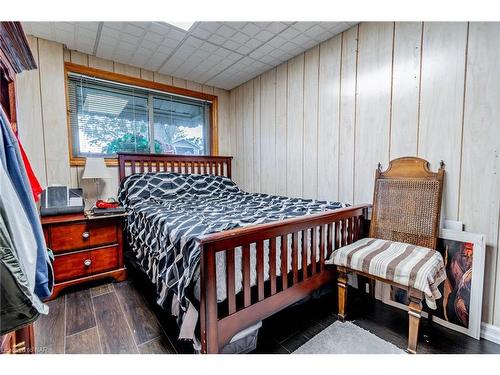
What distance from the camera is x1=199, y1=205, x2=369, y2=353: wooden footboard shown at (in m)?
1.08

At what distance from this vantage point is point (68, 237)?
1.96 metres

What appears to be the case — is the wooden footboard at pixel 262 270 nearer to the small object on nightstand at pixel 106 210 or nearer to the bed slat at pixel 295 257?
the bed slat at pixel 295 257

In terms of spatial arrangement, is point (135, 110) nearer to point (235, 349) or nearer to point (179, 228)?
point (179, 228)

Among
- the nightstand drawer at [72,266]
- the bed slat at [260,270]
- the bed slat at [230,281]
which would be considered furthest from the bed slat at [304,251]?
the nightstand drawer at [72,266]

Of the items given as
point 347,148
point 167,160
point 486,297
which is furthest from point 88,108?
point 486,297

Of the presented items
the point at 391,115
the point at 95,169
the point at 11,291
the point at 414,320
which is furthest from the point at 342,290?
the point at 95,169

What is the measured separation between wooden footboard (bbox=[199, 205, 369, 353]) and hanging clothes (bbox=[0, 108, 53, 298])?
53 cm

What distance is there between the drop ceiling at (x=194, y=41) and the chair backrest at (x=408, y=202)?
1.35 meters

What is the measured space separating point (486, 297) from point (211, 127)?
3272mm

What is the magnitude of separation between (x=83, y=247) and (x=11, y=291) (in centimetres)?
170

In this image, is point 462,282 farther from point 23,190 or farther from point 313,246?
point 23,190

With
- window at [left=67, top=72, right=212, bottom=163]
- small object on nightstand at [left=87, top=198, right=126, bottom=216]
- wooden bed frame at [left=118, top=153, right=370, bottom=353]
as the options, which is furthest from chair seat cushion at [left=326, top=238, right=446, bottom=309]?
window at [left=67, top=72, right=212, bottom=163]

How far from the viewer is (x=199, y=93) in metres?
3.32

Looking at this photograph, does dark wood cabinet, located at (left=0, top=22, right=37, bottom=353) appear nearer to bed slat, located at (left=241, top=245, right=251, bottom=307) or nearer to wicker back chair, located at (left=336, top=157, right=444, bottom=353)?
bed slat, located at (left=241, top=245, right=251, bottom=307)
